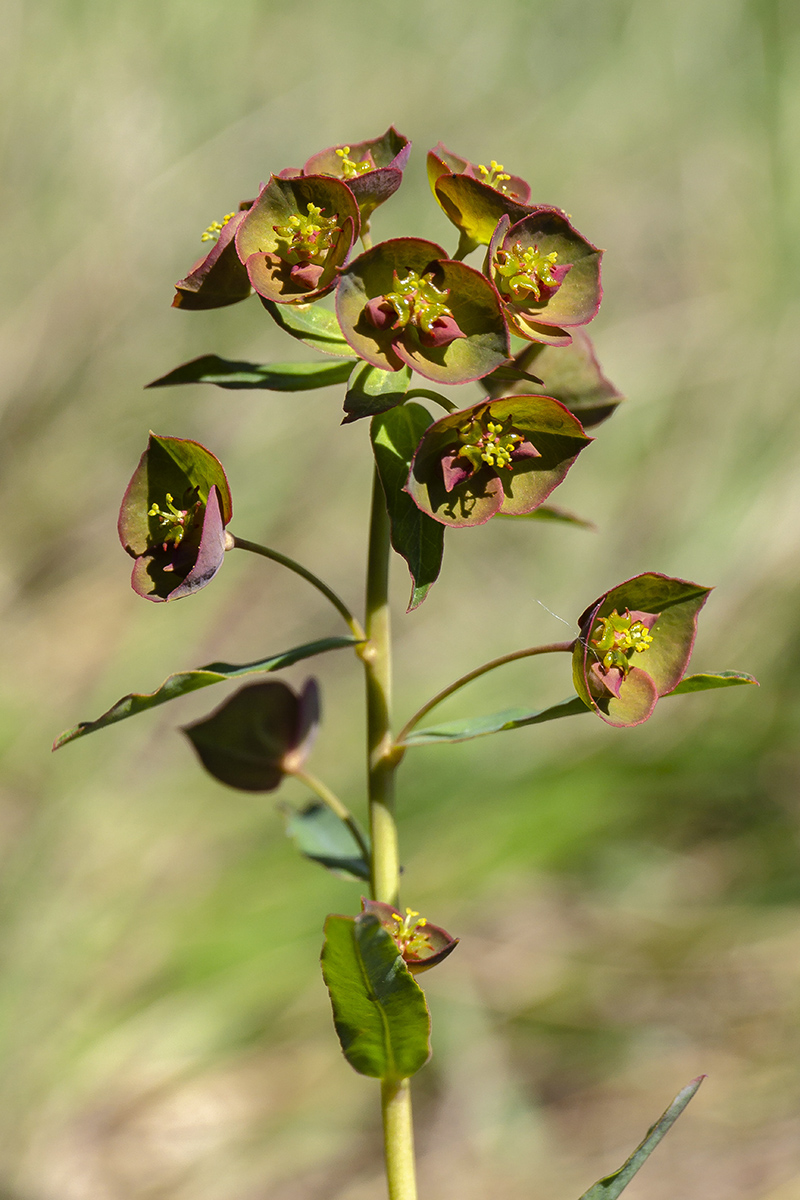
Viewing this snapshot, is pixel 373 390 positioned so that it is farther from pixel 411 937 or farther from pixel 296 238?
pixel 411 937

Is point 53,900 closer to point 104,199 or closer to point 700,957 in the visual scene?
point 700,957

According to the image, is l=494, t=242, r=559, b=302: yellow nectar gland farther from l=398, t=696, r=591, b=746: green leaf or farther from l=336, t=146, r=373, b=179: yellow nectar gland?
l=398, t=696, r=591, b=746: green leaf

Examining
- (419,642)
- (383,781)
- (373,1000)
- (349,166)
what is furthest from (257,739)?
(419,642)

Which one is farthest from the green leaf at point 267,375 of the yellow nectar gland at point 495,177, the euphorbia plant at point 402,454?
the yellow nectar gland at point 495,177

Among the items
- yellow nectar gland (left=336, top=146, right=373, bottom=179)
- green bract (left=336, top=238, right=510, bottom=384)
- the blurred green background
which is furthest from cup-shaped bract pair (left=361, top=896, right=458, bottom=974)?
the blurred green background

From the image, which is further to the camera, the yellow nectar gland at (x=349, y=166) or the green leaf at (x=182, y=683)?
the yellow nectar gland at (x=349, y=166)

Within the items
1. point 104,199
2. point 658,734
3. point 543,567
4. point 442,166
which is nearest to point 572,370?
point 442,166

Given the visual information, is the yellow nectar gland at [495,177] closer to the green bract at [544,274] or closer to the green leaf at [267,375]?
the green bract at [544,274]
